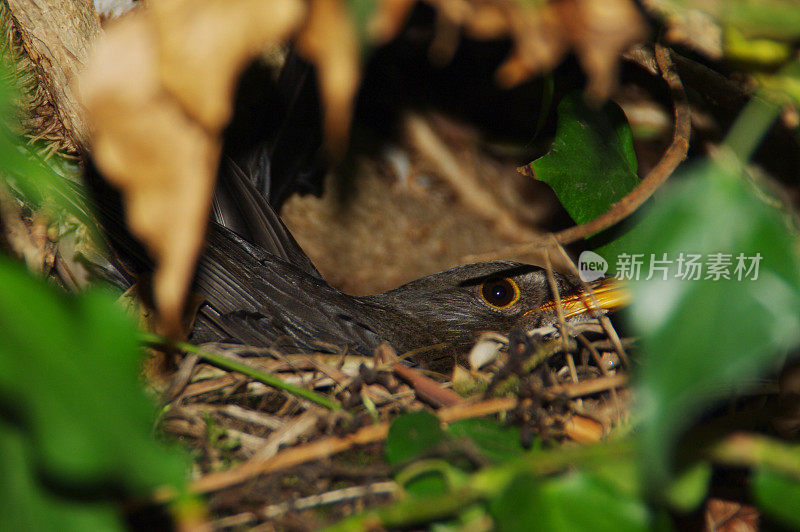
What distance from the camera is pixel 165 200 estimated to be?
2.07 feet

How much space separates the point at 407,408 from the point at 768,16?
33.7 inches

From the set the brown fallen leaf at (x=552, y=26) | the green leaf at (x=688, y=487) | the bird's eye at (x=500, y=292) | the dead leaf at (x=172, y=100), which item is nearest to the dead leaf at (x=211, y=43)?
the dead leaf at (x=172, y=100)

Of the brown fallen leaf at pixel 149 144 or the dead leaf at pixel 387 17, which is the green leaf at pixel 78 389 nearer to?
the brown fallen leaf at pixel 149 144

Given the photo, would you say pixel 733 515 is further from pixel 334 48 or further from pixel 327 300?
pixel 327 300

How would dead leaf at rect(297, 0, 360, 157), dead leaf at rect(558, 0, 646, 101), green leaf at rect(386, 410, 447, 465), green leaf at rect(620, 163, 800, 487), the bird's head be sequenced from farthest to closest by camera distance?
the bird's head < green leaf at rect(386, 410, 447, 465) < dead leaf at rect(558, 0, 646, 101) < dead leaf at rect(297, 0, 360, 157) < green leaf at rect(620, 163, 800, 487)

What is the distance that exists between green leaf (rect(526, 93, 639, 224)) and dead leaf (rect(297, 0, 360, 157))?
1.12 m

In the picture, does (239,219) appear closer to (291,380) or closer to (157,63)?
(291,380)

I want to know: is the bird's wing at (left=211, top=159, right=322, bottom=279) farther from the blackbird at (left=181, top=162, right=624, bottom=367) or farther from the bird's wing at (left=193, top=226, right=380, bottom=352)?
the bird's wing at (left=193, top=226, right=380, bottom=352)

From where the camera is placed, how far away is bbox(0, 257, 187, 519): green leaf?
1.98 feet

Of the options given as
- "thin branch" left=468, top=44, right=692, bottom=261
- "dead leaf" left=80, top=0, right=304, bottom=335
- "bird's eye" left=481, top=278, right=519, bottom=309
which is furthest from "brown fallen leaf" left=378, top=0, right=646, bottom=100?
"bird's eye" left=481, top=278, right=519, bottom=309

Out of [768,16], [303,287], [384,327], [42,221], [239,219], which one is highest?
[768,16]

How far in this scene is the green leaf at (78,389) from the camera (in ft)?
1.98

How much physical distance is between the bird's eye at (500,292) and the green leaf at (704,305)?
190cm

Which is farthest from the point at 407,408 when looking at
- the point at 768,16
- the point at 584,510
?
the point at 768,16
